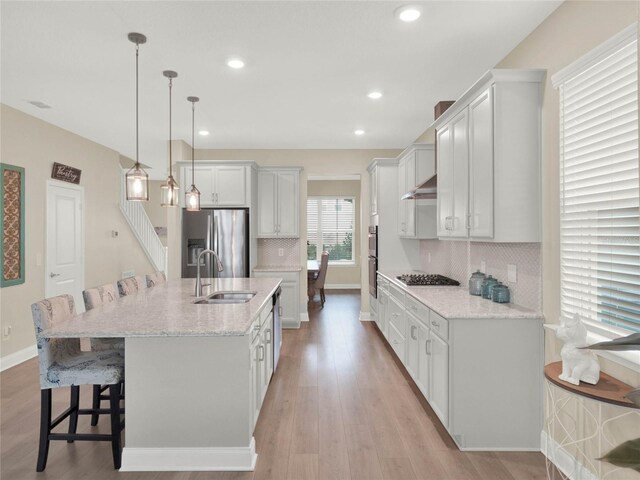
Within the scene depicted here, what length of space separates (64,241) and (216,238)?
1882mm

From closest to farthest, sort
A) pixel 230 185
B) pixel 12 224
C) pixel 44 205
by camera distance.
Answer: pixel 12 224
pixel 44 205
pixel 230 185

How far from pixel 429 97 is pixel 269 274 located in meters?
3.15

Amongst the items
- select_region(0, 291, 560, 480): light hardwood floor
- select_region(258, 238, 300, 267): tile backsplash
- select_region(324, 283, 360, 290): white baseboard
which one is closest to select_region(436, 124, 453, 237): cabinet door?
select_region(0, 291, 560, 480): light hardwood floor

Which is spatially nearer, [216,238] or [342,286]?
[216,238]

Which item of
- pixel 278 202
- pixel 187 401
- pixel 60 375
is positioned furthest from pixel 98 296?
pixel 278 202

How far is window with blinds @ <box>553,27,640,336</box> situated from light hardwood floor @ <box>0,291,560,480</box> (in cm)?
107

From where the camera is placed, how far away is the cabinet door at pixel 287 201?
20.0 feet

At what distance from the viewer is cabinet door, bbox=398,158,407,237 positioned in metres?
5.16

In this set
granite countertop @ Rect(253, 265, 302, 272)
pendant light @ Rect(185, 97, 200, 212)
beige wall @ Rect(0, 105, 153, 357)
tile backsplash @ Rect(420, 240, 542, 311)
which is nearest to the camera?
tile backsplash @ Rect(420, 240, 542, 311)

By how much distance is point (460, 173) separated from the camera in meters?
3.07

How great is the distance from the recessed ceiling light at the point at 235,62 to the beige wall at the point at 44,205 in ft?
8.91

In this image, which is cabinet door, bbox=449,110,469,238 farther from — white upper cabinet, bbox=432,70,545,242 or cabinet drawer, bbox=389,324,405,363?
cabinet drawer, bbox=389,324,405,363

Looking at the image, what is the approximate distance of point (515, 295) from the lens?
2.91 m

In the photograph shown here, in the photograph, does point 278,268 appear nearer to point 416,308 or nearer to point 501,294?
point 416,308
